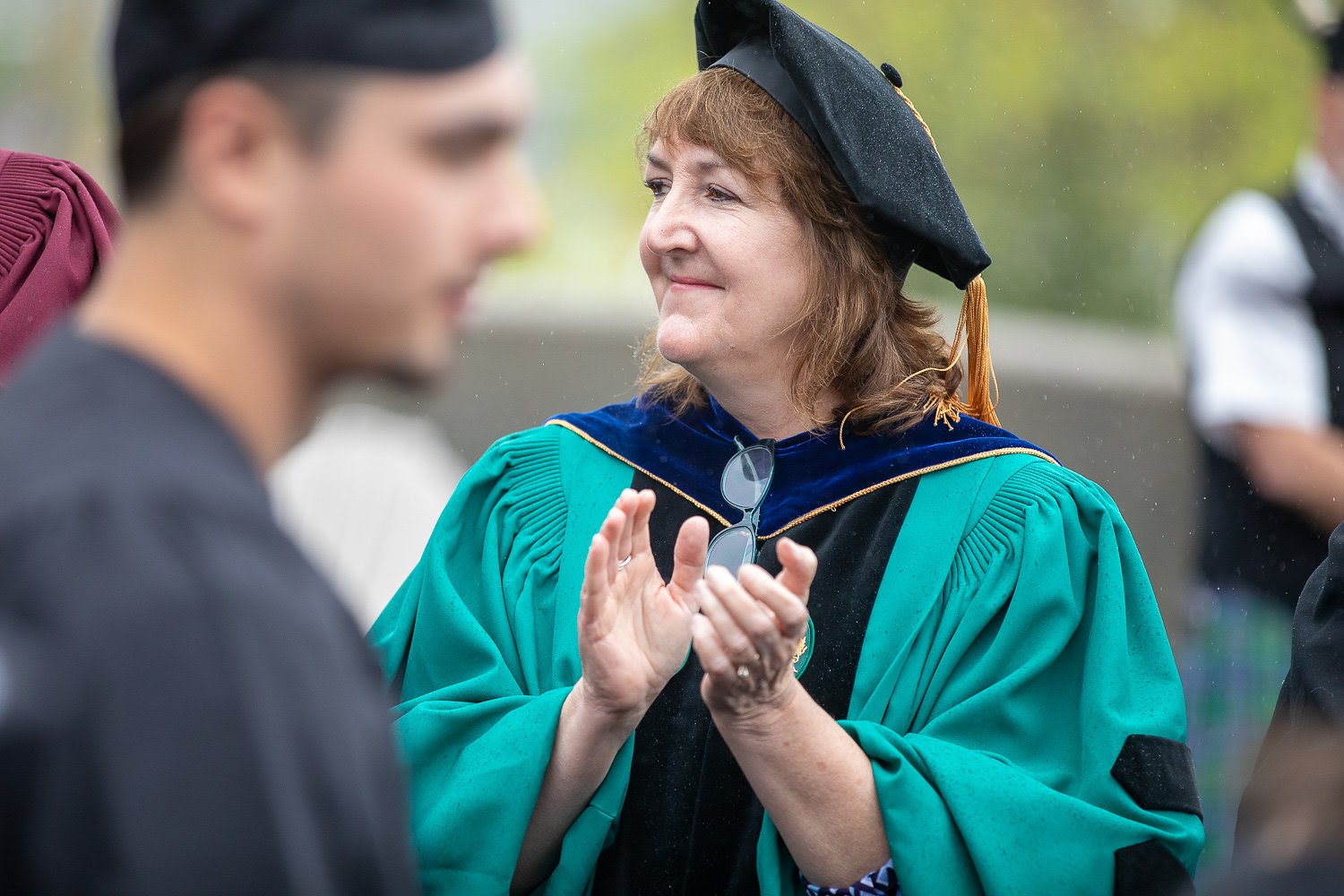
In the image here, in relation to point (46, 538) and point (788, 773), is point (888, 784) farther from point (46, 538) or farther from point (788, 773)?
point (46, 538)

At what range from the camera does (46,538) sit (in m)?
0.98

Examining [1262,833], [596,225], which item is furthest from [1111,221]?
[1262,833]

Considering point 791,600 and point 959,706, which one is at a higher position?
point 791,600

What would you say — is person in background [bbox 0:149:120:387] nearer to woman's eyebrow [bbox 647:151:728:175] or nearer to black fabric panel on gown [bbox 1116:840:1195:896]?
woman's eyebrow [bbox 647:151:728:175]

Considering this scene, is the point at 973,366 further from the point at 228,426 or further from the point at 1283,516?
the point at 228,426

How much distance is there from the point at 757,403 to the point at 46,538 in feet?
5.23

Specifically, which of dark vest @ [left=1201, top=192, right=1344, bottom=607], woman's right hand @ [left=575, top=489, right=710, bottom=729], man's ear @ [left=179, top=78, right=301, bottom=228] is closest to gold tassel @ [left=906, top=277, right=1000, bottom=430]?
woman's right hand @ [left=575, top=489, right=710, bottom=729]

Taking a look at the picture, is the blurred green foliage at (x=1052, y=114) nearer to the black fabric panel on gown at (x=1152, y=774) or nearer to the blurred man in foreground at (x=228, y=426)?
the black fabric panel on gown at (x=1152, y=774)

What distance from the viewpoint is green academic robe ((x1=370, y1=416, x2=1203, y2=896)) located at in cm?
206

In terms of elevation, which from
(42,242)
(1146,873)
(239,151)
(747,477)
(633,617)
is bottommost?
(1146,873)

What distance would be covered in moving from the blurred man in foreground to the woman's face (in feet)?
3.67

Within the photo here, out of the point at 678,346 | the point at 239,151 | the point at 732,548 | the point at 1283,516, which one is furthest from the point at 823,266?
the point at 1283,516

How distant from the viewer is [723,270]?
236 centimetres

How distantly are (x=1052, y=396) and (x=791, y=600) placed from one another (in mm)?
3564
